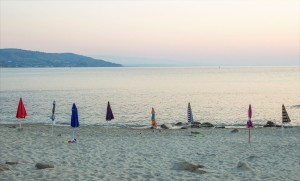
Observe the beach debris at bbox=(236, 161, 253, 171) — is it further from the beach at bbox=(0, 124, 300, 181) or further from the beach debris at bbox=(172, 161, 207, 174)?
the beach debris at bbox=(172, 161, 207, 174)

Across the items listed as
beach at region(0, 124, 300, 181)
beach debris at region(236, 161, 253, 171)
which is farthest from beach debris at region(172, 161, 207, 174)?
beach debris at region(236, 161, 253, 171)

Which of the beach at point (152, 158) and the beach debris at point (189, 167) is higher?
the beach debris at point (189, 167)

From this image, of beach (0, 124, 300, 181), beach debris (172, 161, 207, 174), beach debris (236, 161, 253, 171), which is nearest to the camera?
beach (0, 124, 300, 181)

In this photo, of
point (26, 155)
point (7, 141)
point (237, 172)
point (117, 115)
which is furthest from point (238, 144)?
point (117, 115)

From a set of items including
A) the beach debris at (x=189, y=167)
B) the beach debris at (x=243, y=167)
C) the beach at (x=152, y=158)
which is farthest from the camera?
the beach debris at (x=243, y=167)

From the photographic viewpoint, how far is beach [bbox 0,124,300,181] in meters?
11.5

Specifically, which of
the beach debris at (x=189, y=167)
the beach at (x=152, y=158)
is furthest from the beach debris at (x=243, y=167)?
the beach debris at (x=189, y=167)

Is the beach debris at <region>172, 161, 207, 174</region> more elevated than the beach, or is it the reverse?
the beach debris at <region>172, 161, 207, 174</region>

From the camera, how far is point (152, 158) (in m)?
14.6

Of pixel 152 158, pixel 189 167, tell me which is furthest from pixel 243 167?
pixel 152 158

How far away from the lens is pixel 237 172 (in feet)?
39.8

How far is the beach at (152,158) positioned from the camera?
11469mm

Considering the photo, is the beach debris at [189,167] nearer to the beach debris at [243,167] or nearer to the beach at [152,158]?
the beach at [152,158]

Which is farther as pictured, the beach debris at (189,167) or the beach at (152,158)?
the beach debris at (189,167)
